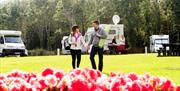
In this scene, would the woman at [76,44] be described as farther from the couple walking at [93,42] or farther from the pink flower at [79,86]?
the pink flower at [79,86]

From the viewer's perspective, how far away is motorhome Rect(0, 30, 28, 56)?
168 feet

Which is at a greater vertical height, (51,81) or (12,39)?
(51,81)

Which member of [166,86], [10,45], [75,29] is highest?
[166,86]

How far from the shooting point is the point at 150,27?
87875 millimetres

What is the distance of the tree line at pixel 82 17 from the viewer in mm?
87750

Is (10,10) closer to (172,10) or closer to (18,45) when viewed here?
(172,10)

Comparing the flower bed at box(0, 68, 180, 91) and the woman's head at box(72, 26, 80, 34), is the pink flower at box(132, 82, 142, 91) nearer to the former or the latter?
the flower bed at box(0, 68, 180, 91)

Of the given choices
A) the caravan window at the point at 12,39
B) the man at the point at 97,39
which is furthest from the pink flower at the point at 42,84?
the caravan window at the point at 12,39

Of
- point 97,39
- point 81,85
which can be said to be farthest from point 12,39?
point 81,85

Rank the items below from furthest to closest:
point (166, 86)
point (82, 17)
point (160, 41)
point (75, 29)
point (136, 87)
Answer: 1. point (82, 17)
2. point (160, 41)
3. point (75, 29)
4. point (166, 86)
5. point (136, 87)

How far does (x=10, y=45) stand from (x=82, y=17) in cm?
4729

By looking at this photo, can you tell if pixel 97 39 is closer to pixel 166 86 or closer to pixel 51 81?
pixel 166 86

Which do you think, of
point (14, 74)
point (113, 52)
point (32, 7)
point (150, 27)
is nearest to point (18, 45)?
point (113, 52)

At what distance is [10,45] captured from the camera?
168ft
